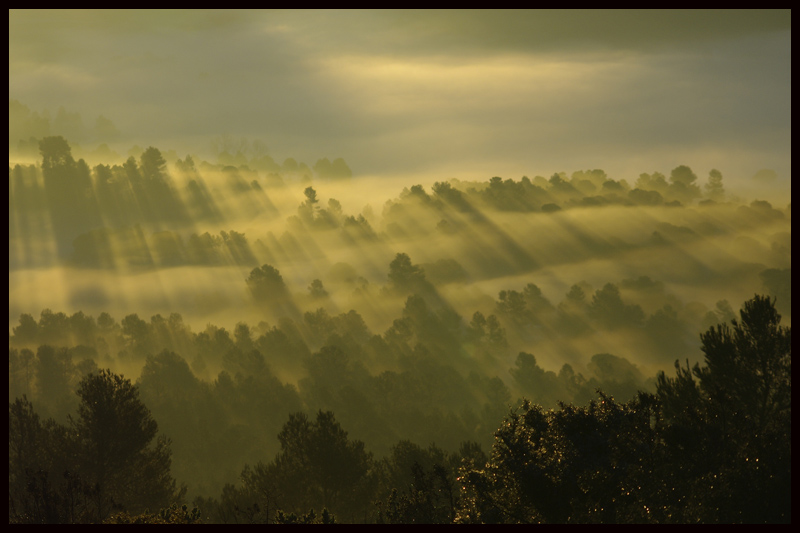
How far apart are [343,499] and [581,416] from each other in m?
35.5

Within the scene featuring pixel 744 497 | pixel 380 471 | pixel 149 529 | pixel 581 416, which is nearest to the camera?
pixel 149 529

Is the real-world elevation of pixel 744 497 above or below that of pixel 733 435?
below

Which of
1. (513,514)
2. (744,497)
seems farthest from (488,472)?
(744,497)

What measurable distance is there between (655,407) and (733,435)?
427cm

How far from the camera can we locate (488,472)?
3603 centimetres

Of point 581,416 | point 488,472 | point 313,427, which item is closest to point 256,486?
point 313,427

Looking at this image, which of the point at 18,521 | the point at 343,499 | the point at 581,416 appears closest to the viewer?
the point at 581,416

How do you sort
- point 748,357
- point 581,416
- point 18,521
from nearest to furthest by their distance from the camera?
1. point 581,416
2. point 18,521
3. point 748,357

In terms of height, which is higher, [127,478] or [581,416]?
[581,416]

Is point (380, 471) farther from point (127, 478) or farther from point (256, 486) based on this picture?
point (127, 478)

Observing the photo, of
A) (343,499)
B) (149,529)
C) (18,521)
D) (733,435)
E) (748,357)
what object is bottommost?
(343,499)

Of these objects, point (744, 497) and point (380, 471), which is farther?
point (380, 471)

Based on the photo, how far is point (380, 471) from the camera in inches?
2685

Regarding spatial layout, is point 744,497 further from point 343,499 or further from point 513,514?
point 343,499
